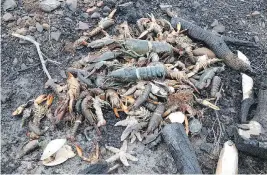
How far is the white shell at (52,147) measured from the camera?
3793 millimetres

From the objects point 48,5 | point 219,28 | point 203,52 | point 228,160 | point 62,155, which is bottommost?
point 62,155

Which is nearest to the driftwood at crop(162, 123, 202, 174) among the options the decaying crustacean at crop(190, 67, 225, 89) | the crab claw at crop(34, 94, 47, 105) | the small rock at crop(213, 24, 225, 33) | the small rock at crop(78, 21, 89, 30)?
the decaying crustacean at crop(190, 67, 225, 89)

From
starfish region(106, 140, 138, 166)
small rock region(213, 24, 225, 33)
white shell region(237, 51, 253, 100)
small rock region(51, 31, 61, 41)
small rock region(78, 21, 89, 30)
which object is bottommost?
starfish region(106, 140, 138, 166)

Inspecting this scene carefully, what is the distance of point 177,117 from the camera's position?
4090mm

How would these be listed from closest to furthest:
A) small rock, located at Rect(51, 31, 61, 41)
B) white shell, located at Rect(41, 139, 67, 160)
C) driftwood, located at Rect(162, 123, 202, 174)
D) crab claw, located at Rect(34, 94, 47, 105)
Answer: driftwood, located at Rect(162, 123, 202, 174) < white shell, located at Rect(41, 139, 67, 160) < crab claw, located at Rect(34, 94, 47, 105) < small rock, located at Rect(51, 31, 61, 41)

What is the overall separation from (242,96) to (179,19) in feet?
5.02

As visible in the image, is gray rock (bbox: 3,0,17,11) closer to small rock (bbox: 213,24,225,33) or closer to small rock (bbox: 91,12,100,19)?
small rock (bbox: 91,12,100,19)

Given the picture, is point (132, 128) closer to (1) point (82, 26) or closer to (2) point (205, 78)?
(2) point (205, 78)

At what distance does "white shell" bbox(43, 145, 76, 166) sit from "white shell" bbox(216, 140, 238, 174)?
156cm

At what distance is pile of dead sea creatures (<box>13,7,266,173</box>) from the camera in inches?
156

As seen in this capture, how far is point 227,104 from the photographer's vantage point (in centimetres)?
438

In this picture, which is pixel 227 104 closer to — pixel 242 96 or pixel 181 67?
pixel 242 96

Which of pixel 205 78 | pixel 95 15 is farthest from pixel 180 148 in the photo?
pixel 95 15

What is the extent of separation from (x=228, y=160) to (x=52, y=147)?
6.19 feet
